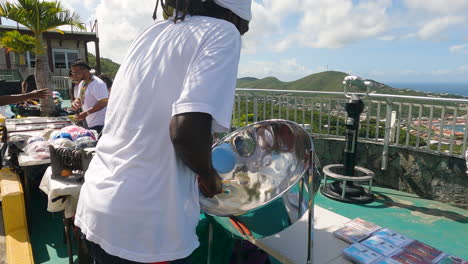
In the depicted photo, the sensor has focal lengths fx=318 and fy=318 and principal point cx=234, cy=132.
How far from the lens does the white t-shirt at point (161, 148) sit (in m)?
0.70

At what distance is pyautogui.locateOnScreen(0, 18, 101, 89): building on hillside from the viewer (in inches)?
543

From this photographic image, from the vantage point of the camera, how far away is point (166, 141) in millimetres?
710

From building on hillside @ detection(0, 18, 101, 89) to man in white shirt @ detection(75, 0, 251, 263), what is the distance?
14.0 metres

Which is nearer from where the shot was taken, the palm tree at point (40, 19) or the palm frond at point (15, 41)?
the palm tree at point (40, 19)

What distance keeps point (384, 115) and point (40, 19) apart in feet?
21.5

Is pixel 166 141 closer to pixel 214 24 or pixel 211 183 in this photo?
pixel 211 183

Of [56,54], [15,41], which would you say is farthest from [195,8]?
[56,54]

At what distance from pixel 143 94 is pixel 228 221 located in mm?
523

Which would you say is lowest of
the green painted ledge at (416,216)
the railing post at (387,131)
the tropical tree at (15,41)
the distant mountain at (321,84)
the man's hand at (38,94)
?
the green painted ledge at (416,216)

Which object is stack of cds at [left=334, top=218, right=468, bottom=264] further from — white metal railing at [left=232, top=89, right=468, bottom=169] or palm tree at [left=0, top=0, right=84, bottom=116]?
palm tree at [left=0, top=0, right=84, bottom=116]

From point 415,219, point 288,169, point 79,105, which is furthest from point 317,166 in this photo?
point 79,105

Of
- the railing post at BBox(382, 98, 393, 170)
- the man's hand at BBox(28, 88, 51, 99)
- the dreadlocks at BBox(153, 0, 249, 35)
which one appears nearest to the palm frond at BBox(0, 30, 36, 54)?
the man's hand at BBox(28, 88, 51, 99)

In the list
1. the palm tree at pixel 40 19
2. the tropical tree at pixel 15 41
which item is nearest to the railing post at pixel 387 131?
the palm tree at pixel 40 19

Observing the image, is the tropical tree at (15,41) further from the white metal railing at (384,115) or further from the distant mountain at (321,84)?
the white metal railing at (384,115)
